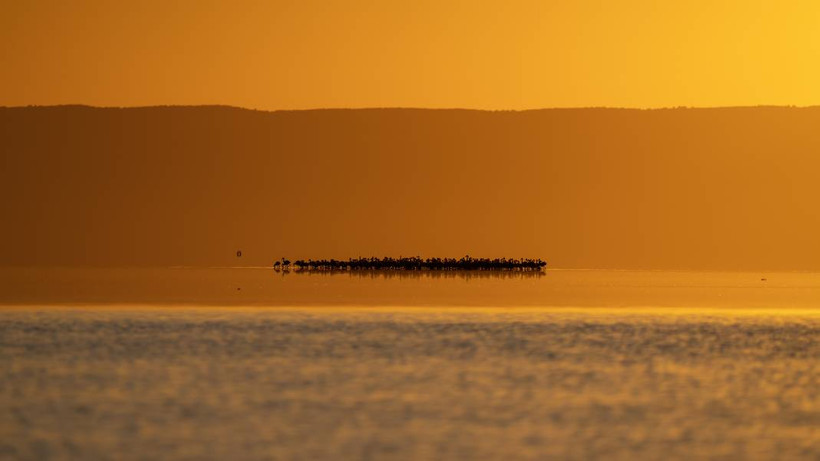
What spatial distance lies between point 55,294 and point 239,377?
214 ft

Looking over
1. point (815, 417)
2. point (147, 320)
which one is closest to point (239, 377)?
point (815, 417)

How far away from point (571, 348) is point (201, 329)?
62.6 feet

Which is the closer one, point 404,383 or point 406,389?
point 406,389

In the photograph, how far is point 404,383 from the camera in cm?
4381

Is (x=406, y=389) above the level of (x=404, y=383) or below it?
below

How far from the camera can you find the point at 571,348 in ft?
193

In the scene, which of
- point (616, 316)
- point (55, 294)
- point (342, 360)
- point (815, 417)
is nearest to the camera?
point (815, 417)

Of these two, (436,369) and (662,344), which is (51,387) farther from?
(662,344)

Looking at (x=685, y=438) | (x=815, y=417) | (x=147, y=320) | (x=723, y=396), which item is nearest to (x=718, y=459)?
(x=685, y=438)

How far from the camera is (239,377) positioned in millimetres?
45531

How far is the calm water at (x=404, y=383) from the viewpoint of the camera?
105ft

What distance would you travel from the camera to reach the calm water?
32.1 metres

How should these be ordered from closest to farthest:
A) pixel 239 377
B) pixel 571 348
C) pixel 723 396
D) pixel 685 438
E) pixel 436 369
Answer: pixel 685 438, pixel 723 396, pixel 239 377, pixel 436 369, pixel 571 348

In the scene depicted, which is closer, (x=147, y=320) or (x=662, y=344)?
(x=662, y=344)
